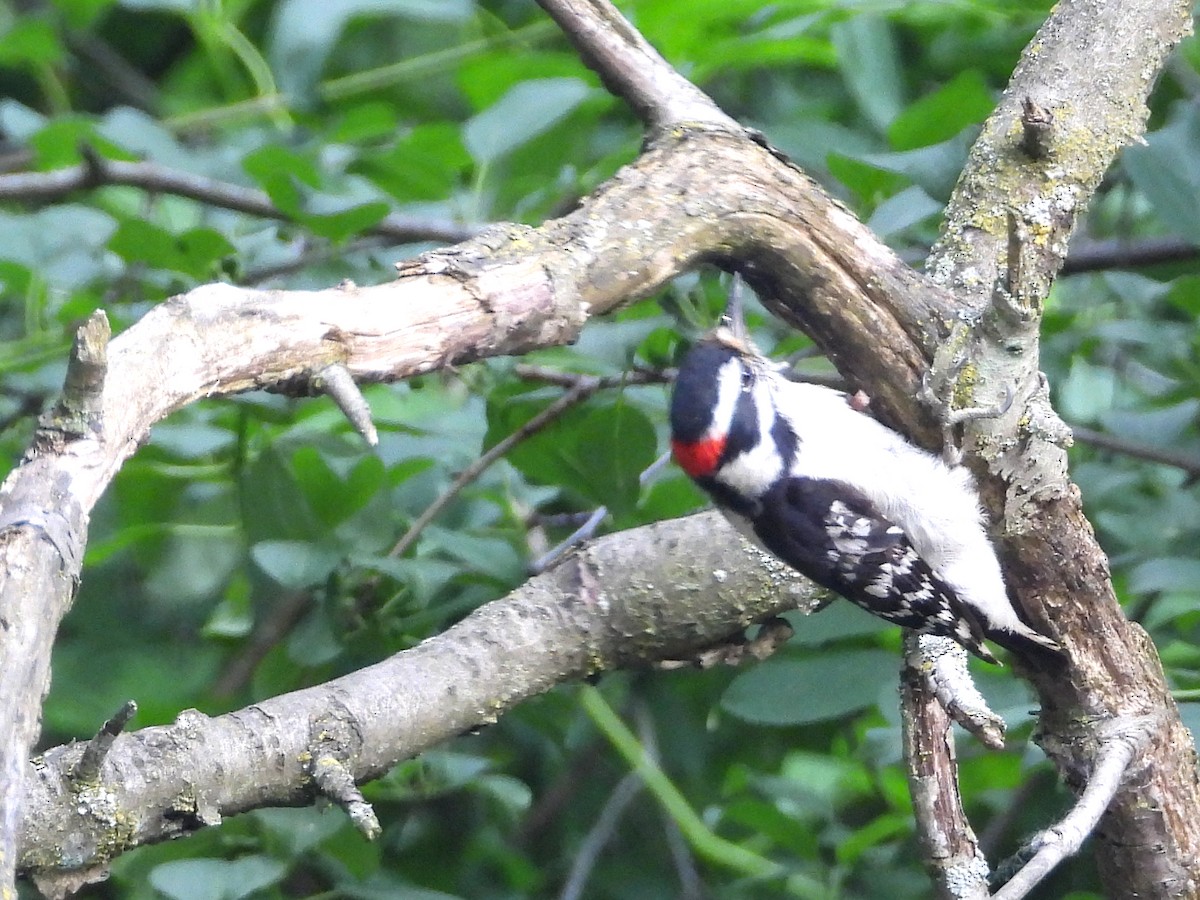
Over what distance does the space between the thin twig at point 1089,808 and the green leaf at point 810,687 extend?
482 millimetres

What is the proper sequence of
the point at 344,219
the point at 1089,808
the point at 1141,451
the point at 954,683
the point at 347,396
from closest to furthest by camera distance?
1. the point at 347,396
2. the point at 1089,808
3. the point at 954,683
4. the point at 344,219
5. the point at 1141,451

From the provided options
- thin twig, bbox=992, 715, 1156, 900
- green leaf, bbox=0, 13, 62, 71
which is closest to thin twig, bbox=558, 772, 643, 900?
thin twig, bbox=992, 715, 1156, 900

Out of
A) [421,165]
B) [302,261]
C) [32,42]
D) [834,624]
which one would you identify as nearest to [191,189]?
[302,261]

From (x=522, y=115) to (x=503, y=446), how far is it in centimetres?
80

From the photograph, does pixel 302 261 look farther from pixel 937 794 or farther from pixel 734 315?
pixel 937 794

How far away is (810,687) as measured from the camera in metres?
2.52

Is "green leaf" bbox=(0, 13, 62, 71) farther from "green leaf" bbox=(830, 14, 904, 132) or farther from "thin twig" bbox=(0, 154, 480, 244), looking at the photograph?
"green leaf" bbox=(830, 14, 904, 132)

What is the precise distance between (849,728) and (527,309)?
178 centimetres

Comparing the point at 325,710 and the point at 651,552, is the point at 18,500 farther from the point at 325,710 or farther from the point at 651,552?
the point at 651,552

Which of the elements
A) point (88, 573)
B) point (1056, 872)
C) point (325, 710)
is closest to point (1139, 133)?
point (1056, 872)

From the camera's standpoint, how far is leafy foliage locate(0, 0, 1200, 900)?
8.27ft

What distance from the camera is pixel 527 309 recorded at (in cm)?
183

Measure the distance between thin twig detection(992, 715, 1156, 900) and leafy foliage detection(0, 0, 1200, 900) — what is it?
0.59 ft

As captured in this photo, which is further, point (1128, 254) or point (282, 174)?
point (1128, 254)
